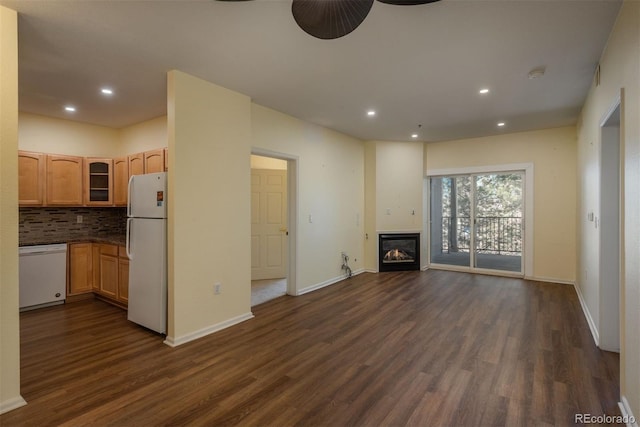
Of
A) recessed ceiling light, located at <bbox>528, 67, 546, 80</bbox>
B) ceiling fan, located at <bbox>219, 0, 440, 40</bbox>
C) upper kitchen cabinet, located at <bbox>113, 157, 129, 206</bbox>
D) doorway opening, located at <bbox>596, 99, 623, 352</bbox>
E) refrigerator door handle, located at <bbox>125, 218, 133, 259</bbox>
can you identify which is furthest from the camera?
upper kitchen cabinet, located at <bbox>113, 157, 129, 206</bbox>

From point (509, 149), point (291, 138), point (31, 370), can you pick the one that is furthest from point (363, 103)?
point (31, 370)

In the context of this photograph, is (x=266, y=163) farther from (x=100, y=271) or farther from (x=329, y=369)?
(x=329, y=369)

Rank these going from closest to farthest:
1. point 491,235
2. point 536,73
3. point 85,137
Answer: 1. point 536,73
2. point 85,137
3. point 491,235

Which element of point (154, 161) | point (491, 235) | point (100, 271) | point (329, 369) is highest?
point (154, 161)

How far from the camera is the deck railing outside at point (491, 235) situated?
6.09 meters

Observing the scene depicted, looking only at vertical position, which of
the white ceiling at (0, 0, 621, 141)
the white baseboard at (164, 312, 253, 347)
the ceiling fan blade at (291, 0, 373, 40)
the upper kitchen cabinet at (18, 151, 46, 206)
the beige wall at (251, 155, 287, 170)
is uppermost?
the white ceiling at (0, 0, 621, 141)

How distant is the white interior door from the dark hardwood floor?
5.76 feet

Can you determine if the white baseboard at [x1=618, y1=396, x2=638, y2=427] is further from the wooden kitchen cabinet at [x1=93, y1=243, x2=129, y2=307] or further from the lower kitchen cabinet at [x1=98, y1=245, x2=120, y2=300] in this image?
the lower kitchen cabinet at [x1=98, y1=245, x2=120, y2=300]

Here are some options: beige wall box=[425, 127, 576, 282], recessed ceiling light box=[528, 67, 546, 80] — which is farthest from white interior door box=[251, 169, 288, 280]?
beige wall box=[425, 127, 576, 282]

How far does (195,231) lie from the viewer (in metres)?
3.25

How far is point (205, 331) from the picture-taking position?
3.31 metres

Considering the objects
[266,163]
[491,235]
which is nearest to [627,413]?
[491,235]

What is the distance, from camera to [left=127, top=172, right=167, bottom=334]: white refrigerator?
3.23m

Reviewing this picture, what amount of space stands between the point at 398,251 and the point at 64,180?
5.84 meters
